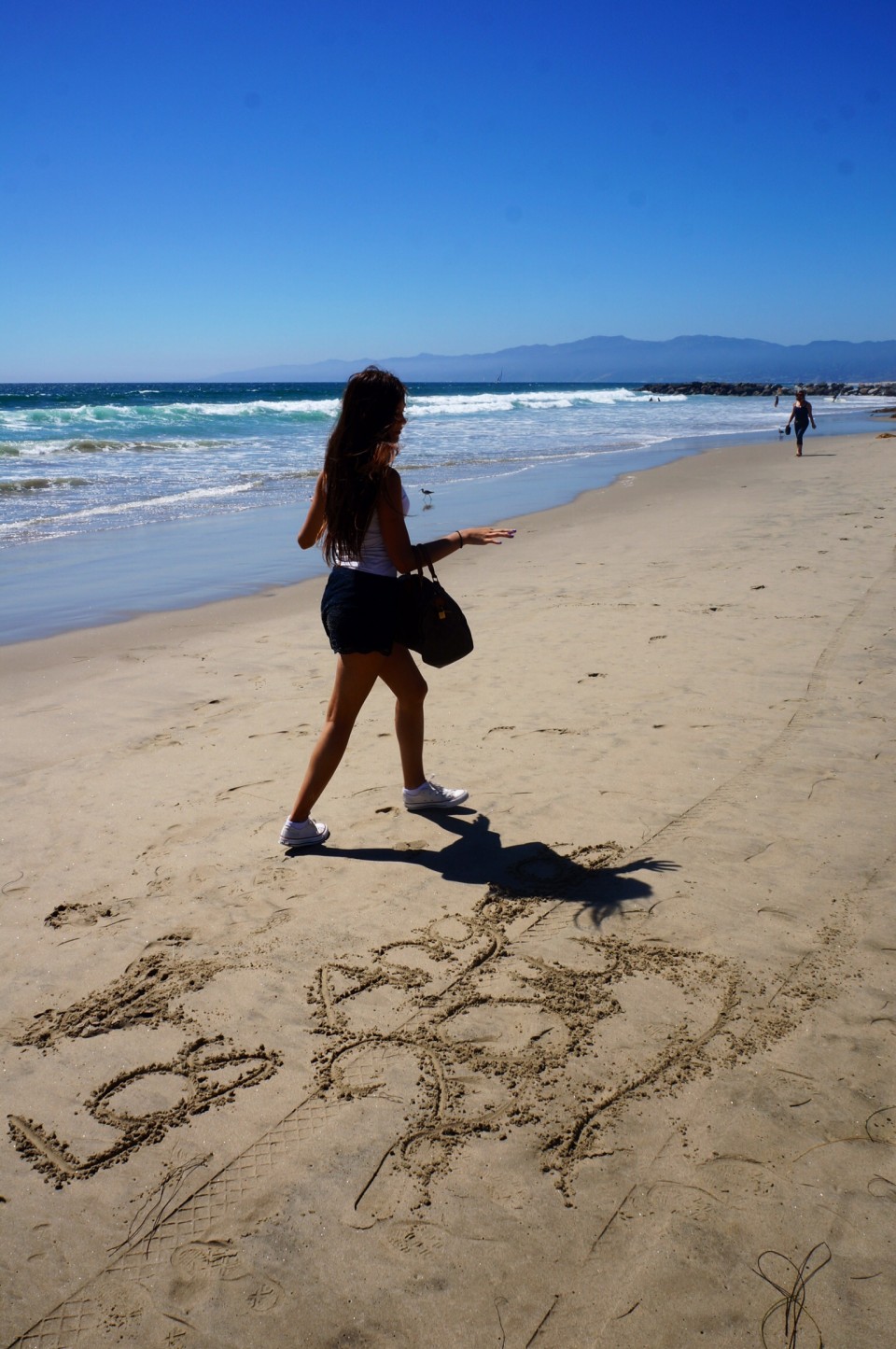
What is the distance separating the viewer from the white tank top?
11.6ft

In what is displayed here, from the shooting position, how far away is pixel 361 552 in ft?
11.7

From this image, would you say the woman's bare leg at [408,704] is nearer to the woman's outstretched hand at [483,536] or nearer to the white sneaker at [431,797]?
the white sneaker at [431,797]

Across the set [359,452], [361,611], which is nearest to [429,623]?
[361,611]

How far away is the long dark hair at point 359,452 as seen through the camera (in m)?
3.40

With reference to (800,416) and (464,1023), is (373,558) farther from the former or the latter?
(800,416)

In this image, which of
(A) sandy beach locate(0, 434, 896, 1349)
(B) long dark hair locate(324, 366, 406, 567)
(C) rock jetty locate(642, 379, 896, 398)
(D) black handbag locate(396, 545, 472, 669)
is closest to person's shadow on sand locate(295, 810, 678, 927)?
(A) sandy beach locate(0, 434, 896, 1349)

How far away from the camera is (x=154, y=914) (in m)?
3.32

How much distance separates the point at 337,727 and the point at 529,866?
0.92 m

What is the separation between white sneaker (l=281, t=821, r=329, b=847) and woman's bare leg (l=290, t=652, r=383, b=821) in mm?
31

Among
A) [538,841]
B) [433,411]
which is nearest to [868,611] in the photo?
[538,841]

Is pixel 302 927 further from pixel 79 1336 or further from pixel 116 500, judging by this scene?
pixel 116 500

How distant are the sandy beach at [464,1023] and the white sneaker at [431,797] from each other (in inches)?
4.1

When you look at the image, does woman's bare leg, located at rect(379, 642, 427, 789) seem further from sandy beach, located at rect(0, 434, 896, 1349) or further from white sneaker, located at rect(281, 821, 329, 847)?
white sneaker, located at rect(281, 821, 329, 847)

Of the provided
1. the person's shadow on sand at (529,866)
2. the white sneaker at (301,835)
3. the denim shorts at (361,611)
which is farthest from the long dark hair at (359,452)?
the person's shadow on sand at (529,866)
